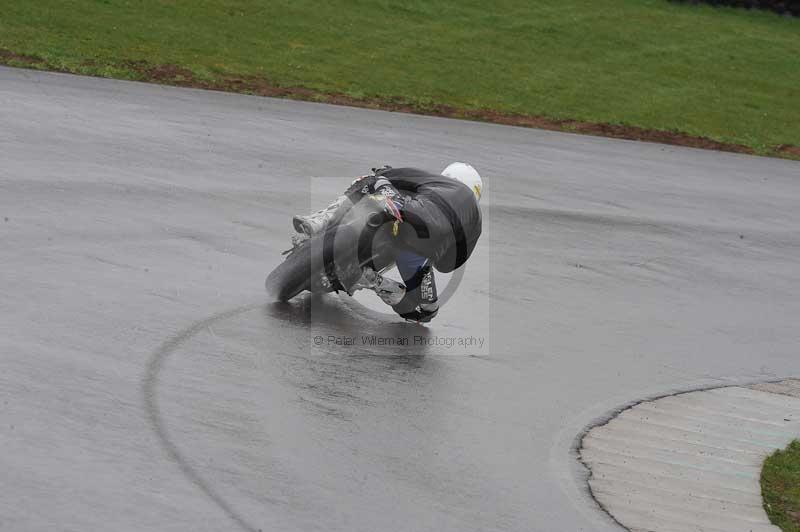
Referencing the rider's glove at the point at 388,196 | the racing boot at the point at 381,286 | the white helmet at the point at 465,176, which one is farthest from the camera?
the white helmet at the point at 465,176

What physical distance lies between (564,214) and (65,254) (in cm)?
738

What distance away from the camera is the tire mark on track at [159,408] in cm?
585

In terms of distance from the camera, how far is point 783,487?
754 centimetres

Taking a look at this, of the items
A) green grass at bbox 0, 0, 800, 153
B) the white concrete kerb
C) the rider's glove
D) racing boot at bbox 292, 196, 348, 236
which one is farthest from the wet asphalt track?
green grass at bbox 0, 0, 800, 153

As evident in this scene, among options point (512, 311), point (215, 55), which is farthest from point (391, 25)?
point (512, 311)

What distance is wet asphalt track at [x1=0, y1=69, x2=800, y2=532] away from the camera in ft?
20.3

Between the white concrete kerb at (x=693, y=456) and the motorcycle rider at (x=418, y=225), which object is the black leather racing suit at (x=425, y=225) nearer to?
the motorcycle rider at (x=418, y=225)

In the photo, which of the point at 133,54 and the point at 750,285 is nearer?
the point at 750,285

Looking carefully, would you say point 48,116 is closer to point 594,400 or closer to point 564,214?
point 564,214

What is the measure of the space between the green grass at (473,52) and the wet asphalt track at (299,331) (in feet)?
17.0

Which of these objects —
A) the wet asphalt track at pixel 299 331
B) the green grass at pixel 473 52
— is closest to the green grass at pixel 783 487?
the wet asphalt track at pixel 299 331

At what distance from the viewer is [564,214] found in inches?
605

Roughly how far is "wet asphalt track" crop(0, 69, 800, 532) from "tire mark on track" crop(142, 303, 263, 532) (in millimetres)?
20

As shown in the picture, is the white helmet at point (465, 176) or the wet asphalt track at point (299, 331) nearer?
the wet asphalt track at point (299, 331)
